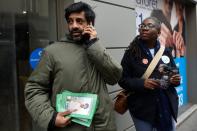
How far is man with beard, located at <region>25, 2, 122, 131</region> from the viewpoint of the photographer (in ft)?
9.39

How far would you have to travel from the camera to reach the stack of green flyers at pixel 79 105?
2.88 metres

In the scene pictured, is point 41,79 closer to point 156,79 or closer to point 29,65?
point 29,65

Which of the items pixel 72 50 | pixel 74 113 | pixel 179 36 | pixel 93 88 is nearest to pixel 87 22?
pixel 72 50

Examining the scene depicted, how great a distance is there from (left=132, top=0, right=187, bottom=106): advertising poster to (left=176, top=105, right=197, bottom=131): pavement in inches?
17.7

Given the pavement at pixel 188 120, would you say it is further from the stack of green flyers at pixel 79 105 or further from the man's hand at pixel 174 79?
the stack of green flyers at pixel 79 105

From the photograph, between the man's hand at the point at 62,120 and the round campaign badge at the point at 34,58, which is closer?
the man's hand at the point at 62,120

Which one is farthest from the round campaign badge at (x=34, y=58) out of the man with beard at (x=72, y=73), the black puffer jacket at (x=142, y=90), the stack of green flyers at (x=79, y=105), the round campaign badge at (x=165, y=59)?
the round campaign badge at (x=165, y=59)

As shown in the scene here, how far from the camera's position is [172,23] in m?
9.45

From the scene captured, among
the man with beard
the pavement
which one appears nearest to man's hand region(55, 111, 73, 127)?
the man with beard

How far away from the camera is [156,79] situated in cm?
397

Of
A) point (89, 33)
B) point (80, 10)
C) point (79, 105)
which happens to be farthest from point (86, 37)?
point (79, 105)

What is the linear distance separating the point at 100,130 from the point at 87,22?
0.86 meters

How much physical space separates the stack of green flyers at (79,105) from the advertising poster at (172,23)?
420 cm

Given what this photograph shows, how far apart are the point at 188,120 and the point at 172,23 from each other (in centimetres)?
246
